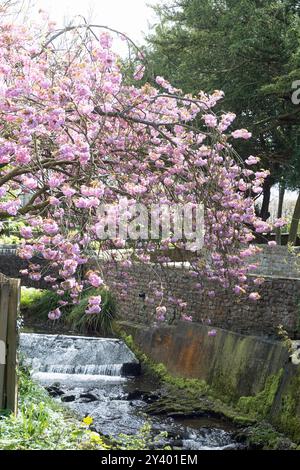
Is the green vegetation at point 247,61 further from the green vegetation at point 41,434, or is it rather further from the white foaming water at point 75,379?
the green vegetation at point 41,434

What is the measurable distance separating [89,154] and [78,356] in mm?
8909

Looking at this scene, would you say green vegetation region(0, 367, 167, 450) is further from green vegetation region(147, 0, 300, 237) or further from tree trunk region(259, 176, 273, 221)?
tree trunk region(259, 176, 273, 221)

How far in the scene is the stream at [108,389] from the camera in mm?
9477

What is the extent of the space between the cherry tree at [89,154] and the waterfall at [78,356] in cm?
581

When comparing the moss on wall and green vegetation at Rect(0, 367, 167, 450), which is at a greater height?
green vegetation at Rect(0, 367, 167, 450)

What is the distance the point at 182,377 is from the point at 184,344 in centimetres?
75

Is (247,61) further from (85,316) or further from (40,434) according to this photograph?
(40,434)

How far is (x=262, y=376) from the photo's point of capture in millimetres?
10320

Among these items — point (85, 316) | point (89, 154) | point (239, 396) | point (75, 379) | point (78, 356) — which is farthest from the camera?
point (85, 316)

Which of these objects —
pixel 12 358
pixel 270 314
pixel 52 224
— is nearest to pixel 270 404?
pixel 270 314

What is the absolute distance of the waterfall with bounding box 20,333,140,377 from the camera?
1413 centimetres

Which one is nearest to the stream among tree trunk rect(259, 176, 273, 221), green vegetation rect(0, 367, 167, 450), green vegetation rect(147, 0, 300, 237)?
green vegetation rect(0, 367, 167, 450)

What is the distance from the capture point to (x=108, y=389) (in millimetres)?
12680

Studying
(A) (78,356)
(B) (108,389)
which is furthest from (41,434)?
(A) (78,356)
